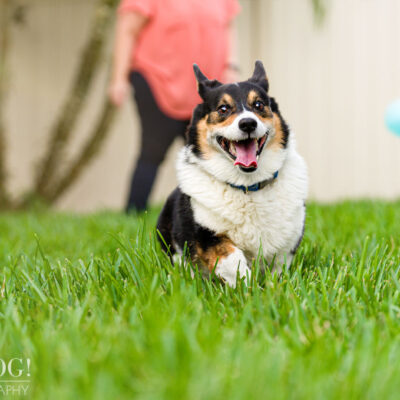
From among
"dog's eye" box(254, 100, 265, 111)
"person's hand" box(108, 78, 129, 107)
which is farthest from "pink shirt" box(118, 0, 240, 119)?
"dog's eye" box(254, 100, 265, 111)

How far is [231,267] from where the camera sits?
1639 millimetres

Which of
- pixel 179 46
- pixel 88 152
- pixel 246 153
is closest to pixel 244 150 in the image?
pixel 246 153

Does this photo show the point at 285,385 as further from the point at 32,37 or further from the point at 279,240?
the point at 32,37

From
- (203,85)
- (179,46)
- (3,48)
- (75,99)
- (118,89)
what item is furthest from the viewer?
(75,99)

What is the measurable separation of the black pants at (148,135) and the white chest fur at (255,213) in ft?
4.76

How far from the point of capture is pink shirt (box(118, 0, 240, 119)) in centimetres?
296

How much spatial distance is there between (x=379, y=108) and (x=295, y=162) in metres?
4.26

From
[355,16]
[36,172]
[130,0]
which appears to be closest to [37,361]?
[130,0]

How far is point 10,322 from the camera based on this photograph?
123 cm

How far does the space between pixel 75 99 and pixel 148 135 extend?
2.67 meters

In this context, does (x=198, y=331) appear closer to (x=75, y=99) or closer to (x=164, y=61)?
(x=164, y=61)

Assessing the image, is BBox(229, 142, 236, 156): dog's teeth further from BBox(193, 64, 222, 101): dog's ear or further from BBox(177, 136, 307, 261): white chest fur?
BBox(193, 64, 222, 101): dog's ear

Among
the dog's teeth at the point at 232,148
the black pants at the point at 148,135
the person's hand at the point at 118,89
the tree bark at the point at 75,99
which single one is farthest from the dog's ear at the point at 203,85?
the tree bark at the point at 75,99

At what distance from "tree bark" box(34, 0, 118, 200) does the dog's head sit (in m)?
3.86
